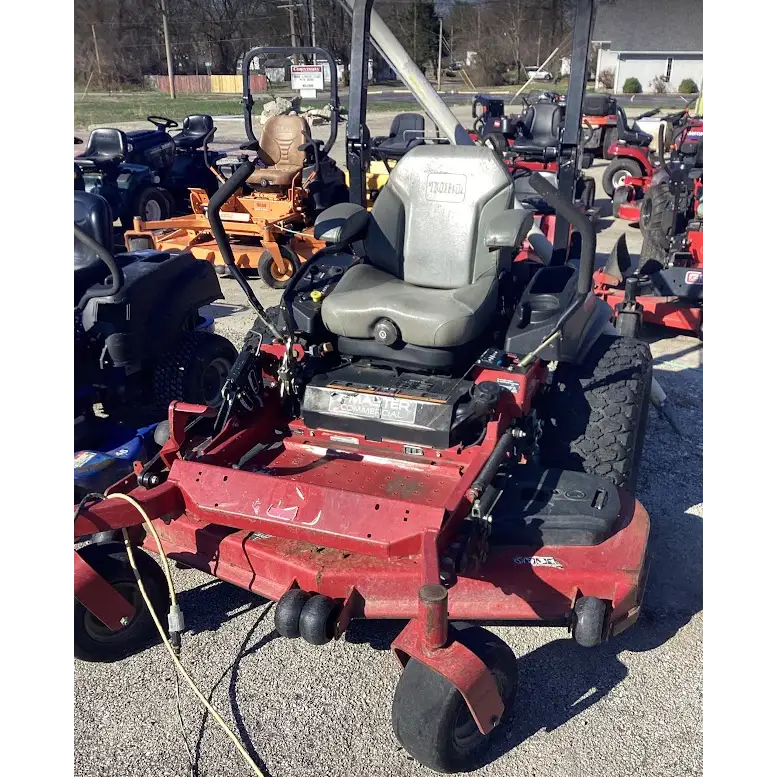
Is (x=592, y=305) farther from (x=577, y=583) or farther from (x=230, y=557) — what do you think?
(x=230, y=557)

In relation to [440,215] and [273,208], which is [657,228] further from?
[440,215]

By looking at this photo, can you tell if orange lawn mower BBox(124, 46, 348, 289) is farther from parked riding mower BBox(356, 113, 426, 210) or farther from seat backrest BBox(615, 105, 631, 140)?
seat backrest BBox(615, 105, 631, 140)

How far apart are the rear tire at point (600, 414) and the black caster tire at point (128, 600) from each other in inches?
71.1

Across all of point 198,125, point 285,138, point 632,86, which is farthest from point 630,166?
point 632,86

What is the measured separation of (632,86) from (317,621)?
36478 millimetres

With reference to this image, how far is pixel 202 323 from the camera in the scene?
5.21 m

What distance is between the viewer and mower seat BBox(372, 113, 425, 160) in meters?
10.2

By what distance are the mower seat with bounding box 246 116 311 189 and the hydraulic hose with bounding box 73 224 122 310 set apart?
464 centimetres

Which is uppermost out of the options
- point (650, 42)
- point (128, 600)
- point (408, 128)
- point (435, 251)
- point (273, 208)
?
point (650, 42)

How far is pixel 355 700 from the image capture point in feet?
8.84

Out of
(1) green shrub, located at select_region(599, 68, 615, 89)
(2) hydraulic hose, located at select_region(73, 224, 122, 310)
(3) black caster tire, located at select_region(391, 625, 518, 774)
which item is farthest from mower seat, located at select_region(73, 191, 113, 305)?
(1) green shrub, located at select_region(599, 68, 615, 89)
